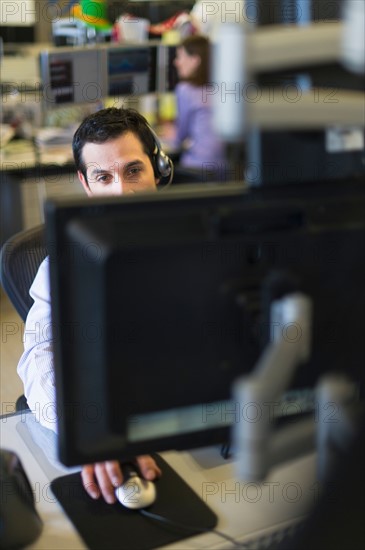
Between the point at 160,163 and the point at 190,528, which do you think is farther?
the point at 160,163

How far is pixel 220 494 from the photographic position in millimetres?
1230

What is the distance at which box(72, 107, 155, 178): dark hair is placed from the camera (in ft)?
5.45

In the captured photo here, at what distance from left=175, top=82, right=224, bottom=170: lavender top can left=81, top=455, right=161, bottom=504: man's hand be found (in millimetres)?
3278

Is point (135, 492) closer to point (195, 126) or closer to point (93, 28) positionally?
point (195, 126)

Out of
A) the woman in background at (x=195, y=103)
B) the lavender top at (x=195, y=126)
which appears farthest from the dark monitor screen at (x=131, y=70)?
the lavender top at (x=195, y=126)

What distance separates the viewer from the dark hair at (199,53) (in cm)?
442

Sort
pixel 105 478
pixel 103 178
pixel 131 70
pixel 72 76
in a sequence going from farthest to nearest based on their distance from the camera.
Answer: pixel 131 70 < pixel 72 76 < pixel 103 178 < pixel 105 478

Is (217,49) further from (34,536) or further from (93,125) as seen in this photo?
(93,125)

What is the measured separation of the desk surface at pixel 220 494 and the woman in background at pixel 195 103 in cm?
315

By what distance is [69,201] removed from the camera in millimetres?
768

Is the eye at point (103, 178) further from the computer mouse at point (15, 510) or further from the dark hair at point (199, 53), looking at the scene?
the dark hair at point (199, 53)

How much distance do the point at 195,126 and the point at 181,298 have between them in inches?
154

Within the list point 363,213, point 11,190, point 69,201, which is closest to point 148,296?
point 69,201

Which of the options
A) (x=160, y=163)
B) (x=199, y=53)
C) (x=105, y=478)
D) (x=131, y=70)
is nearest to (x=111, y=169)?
(x=160, y=163)
